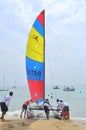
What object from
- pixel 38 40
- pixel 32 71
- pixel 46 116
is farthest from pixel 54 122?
pixel 38 40

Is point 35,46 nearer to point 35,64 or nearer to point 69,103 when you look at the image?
point 35,64

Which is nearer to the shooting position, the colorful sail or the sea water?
the colorful sail

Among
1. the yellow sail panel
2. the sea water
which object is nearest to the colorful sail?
the yellow sail panel

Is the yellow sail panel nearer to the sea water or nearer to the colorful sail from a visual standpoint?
the colorful sail

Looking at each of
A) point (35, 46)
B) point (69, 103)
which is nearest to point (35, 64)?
point (35, 46)

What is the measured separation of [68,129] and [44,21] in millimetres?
6142

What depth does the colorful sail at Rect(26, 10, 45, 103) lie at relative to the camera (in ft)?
52.5

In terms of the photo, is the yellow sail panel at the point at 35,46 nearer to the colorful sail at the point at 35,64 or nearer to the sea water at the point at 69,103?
the colorful sail at the point at 35,64

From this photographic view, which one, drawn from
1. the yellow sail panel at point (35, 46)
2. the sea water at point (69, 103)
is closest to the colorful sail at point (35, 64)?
the yellow sail panel at point (35, 46)

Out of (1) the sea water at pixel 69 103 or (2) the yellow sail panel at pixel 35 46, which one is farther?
(1) the sea water at pixel 69 103

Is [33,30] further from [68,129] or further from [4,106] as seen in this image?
[68,129]

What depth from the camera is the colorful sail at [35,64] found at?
631 inches

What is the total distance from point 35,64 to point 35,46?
83 cm

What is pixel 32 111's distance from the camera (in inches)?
626
